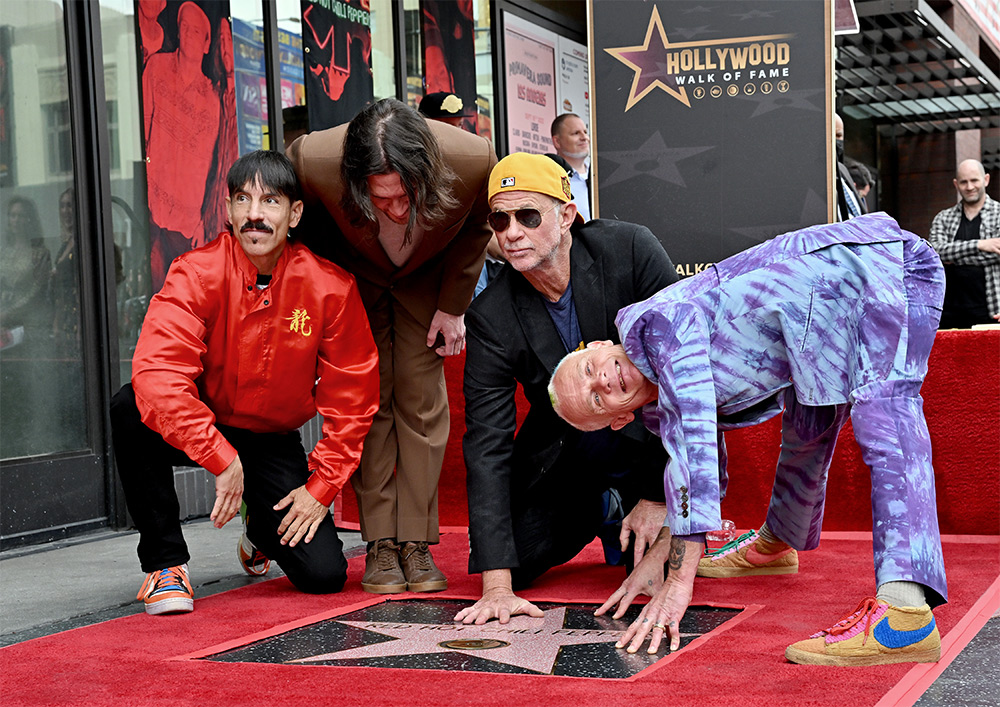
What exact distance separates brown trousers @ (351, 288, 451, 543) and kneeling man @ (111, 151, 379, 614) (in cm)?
20

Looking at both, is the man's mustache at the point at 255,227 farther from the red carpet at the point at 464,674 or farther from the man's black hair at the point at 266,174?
the red carpet at the point at 464,674

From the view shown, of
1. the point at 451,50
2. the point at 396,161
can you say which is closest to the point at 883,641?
the point at 396,161

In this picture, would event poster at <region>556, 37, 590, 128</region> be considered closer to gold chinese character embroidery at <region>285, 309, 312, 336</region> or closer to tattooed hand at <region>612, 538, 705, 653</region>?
gold chinese character embroidery at <region>285, 309, 312, 336</region>

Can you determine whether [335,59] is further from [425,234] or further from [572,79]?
[572,79]

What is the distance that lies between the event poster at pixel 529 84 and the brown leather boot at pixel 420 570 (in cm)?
528

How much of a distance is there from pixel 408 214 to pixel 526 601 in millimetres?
1065

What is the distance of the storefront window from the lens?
14.6 feet

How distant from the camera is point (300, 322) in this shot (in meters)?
3.17

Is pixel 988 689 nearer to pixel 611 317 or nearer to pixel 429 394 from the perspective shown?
pixel 611 317

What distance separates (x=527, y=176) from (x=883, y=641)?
4.51 feet

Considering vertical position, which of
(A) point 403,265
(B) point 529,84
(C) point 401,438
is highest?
(B) point 529,84

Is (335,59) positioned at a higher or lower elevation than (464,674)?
higher

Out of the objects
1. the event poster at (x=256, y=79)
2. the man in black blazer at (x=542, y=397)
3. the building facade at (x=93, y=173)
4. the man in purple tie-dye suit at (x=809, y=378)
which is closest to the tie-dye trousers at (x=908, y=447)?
the man in purple tie-dye suit at (x=809, y=378)

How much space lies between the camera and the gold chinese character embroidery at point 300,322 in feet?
10.4
